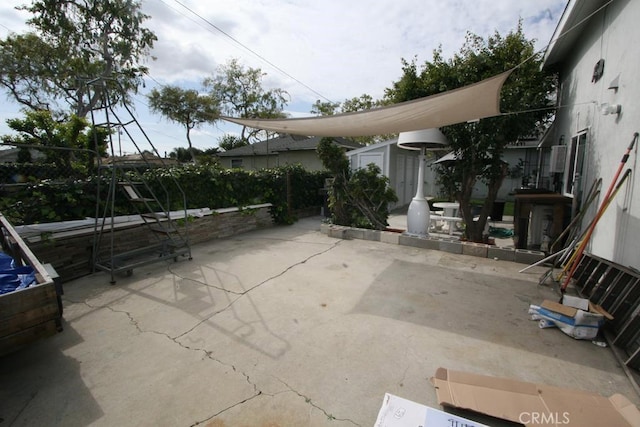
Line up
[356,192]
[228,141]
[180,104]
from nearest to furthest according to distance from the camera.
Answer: [356,192] → [180,104] → [228,141]

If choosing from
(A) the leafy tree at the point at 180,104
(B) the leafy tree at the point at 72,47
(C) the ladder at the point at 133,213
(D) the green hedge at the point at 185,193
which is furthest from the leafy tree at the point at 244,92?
(C) the ladder at the point at 133,213

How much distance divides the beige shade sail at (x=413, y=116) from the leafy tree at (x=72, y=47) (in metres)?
12.5

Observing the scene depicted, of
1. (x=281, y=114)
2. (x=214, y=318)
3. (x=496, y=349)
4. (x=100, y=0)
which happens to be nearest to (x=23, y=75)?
(x=100, y=0)

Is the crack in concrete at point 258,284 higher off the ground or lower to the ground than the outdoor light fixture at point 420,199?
lower

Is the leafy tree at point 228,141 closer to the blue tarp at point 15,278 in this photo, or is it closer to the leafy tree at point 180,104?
the leafy tree at point 180,104

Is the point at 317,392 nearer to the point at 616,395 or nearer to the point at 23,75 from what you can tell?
the point at 616,395

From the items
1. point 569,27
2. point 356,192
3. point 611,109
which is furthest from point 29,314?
point 569,27

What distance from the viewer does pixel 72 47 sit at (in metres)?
14.1

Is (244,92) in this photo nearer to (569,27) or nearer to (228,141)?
(228,141)

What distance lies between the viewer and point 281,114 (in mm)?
25094

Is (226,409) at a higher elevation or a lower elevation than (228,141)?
lower

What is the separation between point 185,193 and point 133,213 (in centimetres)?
101

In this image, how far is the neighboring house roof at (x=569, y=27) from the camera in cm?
388

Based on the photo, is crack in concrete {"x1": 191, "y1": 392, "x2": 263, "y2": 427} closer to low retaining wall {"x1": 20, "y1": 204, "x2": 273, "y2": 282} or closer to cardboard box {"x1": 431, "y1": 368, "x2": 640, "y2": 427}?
cardboard box {"x1": 431, "y1": 368, "x2": 640, "y2": 427}
